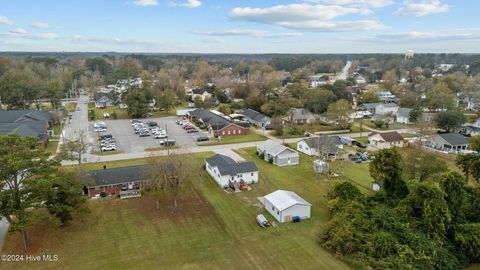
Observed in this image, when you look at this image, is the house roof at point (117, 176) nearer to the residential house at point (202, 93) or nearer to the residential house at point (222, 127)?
the residential house at point (222, 127)

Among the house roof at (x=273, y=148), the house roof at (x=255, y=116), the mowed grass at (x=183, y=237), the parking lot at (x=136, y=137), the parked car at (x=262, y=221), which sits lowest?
the mowed grass at (x=183, y=237)

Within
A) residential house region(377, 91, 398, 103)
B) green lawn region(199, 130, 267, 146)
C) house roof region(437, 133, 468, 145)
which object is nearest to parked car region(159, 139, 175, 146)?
green lawn region(199, 130, 267, 146)

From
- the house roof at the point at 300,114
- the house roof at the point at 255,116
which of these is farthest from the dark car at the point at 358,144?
the house roof at the point at 255,116

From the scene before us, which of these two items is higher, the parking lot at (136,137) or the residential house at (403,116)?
the residential house at (403,116)

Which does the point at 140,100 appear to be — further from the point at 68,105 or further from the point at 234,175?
the point at 234,175

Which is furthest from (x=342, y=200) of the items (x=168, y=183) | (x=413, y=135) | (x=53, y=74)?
(x=53, y=74)

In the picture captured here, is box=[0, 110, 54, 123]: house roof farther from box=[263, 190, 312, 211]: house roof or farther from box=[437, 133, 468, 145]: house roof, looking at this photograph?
box=[437, 133, 468, 145]: house roof
